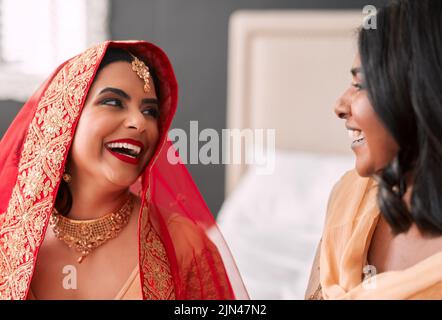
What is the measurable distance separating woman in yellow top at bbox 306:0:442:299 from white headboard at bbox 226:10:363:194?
126 centimetres

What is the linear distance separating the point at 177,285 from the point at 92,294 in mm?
136

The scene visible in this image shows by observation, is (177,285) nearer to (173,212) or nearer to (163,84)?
(173,212)

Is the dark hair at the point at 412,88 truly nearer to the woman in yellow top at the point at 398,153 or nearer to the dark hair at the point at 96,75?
→ the woman in yellow top at the point at 398,153

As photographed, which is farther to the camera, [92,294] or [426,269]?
[92,294]

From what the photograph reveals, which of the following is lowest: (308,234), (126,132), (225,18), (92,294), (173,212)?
(308,234)

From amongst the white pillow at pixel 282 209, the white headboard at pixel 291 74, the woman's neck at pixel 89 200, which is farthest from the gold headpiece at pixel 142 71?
the white headboard at pixel 291 74

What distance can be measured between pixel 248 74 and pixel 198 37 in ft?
0.84

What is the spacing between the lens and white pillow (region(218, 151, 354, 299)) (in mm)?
1939

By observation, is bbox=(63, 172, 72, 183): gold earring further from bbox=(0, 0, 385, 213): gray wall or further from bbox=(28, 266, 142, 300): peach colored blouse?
bbox=(0, 0, 385, 213): gray wall

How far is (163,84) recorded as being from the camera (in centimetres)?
96

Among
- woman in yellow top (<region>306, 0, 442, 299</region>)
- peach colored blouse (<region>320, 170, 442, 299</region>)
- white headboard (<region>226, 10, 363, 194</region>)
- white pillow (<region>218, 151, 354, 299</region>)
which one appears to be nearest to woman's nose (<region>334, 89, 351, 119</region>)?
woman in yellow top (<region>306, 0, 442, 299</region>)

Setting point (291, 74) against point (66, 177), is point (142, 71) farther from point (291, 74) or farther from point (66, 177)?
point (291, 74)

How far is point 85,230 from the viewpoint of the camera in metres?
0.91

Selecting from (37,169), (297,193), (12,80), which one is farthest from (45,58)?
(37,169)
